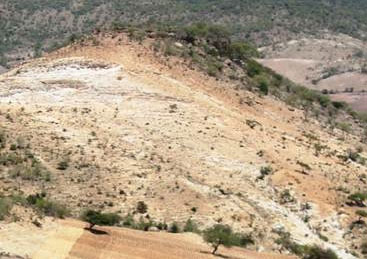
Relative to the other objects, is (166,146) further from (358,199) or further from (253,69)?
(253,69)

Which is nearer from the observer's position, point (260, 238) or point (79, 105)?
point (260, 238)

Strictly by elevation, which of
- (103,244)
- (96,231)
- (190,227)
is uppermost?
(103,244)

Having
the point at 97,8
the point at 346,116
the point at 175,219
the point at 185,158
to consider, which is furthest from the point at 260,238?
the point at 97,8

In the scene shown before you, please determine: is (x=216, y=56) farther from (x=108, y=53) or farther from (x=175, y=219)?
(x=175, y=219)

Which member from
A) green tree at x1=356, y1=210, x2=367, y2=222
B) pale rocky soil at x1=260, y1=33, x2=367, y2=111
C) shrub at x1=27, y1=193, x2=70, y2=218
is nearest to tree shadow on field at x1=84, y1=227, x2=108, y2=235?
shrub at x1=27, y1=193, x2=70, y2=218

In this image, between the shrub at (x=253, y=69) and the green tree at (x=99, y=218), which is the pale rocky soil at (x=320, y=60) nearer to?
the shrub at (x=253, y=69)

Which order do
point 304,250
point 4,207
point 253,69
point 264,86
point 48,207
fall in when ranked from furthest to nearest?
1. point 253,69
2. point 264,86
3. point 304,250
4. point 48,207
5. point 4,207

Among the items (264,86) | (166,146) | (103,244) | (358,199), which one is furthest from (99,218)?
(264,86)
